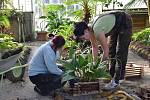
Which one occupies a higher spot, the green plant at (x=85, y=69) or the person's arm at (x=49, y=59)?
the person's arm at (x=49, y=59)

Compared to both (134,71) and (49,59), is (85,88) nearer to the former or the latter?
(49,59)

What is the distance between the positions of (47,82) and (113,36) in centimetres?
152

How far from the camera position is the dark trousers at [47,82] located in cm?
644

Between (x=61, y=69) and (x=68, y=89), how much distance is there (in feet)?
1.65

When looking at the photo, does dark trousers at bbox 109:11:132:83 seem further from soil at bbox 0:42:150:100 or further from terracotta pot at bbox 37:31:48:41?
terracotta pot at bbox 37:31:48:41

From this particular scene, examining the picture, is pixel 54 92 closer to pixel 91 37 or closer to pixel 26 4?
pixel 91 37

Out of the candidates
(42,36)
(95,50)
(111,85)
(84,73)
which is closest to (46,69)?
(84,73)

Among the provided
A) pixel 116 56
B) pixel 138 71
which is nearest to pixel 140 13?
pixel 138 71

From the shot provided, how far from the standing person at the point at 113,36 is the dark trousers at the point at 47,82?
0.79 m

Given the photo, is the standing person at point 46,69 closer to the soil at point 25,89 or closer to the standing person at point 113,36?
the soil at point 25,89

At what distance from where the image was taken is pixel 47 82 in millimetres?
6465

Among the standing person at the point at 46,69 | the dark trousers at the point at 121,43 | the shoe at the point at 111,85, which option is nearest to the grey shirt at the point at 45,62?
the standing person at the point at 46,69

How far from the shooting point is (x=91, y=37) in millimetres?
6359

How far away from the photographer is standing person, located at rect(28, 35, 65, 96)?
628 centimetres
